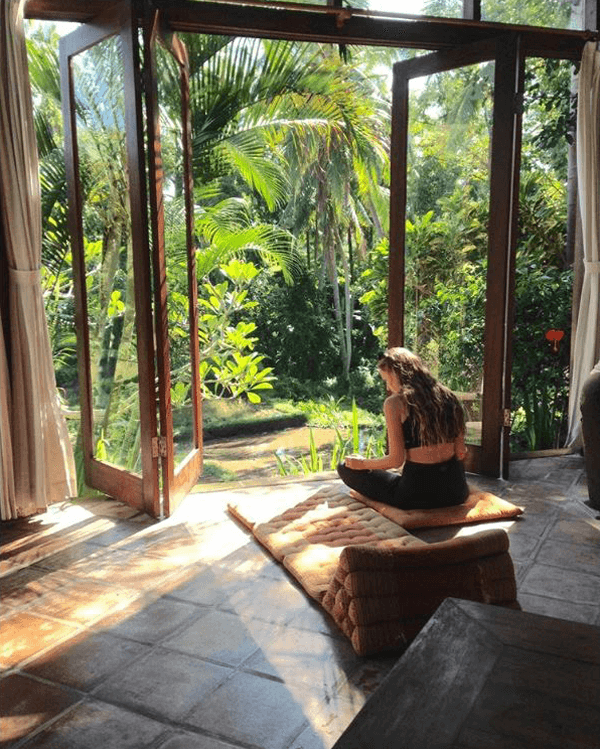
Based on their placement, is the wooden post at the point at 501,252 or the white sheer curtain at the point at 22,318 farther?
the wooden post at the point at 501,252

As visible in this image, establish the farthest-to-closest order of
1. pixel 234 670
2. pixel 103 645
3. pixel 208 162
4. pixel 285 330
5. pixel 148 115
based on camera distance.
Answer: pixel 285 330 → pixel 208 162 → pixel 148 115 → pixel 103 645 → pixel 234 670

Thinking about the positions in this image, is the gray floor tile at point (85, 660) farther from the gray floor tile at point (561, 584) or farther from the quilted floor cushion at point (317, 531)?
the gray floor tile at point (561, 584)

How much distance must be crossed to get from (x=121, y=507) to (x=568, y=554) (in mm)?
2160

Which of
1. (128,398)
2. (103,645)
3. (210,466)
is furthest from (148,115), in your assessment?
(210,466)

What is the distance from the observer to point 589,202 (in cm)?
459

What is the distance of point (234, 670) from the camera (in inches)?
92.9

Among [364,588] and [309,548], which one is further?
[309,548]

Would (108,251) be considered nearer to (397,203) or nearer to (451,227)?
(397,203)

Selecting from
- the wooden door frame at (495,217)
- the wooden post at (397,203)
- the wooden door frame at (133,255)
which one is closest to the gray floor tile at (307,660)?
the wooden door frame at (133,255)

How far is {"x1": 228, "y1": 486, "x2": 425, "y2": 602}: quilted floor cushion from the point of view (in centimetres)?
302

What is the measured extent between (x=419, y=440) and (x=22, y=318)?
193cm

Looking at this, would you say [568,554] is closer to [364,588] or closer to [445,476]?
[445,476]

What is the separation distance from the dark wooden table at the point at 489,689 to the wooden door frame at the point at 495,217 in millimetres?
3013

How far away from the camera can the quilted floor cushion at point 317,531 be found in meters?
3.02
